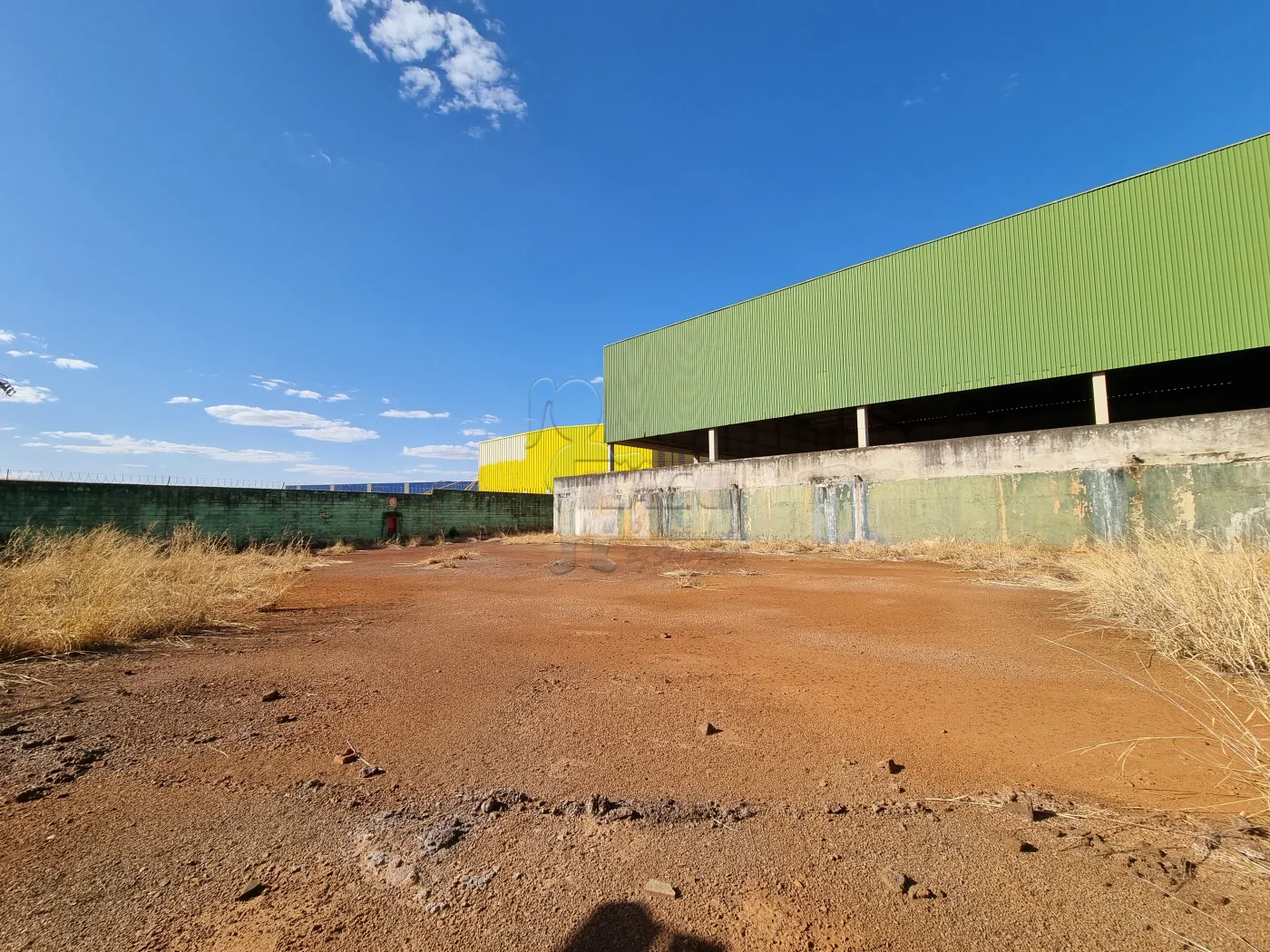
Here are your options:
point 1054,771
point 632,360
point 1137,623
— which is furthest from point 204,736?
point 632,360

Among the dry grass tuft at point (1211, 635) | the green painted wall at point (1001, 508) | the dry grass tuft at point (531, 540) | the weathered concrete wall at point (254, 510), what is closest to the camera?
the dry grass tuft at point (1211, 635)

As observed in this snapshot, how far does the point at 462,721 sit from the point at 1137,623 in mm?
5850

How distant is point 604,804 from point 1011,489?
1619 centimetres

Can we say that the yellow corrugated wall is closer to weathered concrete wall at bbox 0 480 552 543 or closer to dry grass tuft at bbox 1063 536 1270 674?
weathered concrete wall at bbox 0 480 552 543

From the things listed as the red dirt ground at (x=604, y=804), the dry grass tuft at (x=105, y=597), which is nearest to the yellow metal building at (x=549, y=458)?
the dry grass tuft at (x=105, y=597)

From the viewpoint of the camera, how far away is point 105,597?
5.01m

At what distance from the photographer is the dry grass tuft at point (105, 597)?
4.44m

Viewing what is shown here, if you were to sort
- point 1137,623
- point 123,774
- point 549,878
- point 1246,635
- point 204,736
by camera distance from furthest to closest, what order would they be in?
point 1137,623, point 1246,635, point 204,736, point 123,774, point 549,878

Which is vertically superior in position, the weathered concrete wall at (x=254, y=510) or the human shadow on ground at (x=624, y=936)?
the weathered concrete wall at (x=254, y=510)

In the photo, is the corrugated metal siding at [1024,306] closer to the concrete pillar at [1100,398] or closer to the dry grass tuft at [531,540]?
the concrete pillar at [1100,398]

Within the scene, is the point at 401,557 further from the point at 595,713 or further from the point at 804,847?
the point at 804,847

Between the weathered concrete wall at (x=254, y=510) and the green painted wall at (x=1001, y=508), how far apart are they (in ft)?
35.3

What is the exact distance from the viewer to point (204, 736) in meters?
2.92

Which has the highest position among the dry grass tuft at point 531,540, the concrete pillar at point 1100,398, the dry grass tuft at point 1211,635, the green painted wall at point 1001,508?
the concrete pillar at point 1100,398
